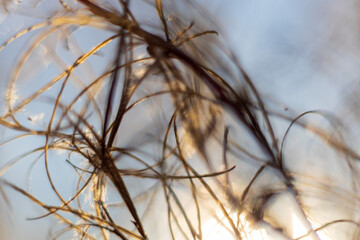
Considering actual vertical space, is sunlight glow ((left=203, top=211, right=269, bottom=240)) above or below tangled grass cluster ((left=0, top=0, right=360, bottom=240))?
below

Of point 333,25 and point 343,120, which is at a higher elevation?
point 333,25

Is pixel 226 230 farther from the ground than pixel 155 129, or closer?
closer

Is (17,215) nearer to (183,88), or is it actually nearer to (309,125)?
(183,88)

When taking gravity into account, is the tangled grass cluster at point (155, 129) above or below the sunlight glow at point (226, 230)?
above

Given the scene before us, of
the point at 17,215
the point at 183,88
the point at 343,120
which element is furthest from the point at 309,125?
the point at 17,215
